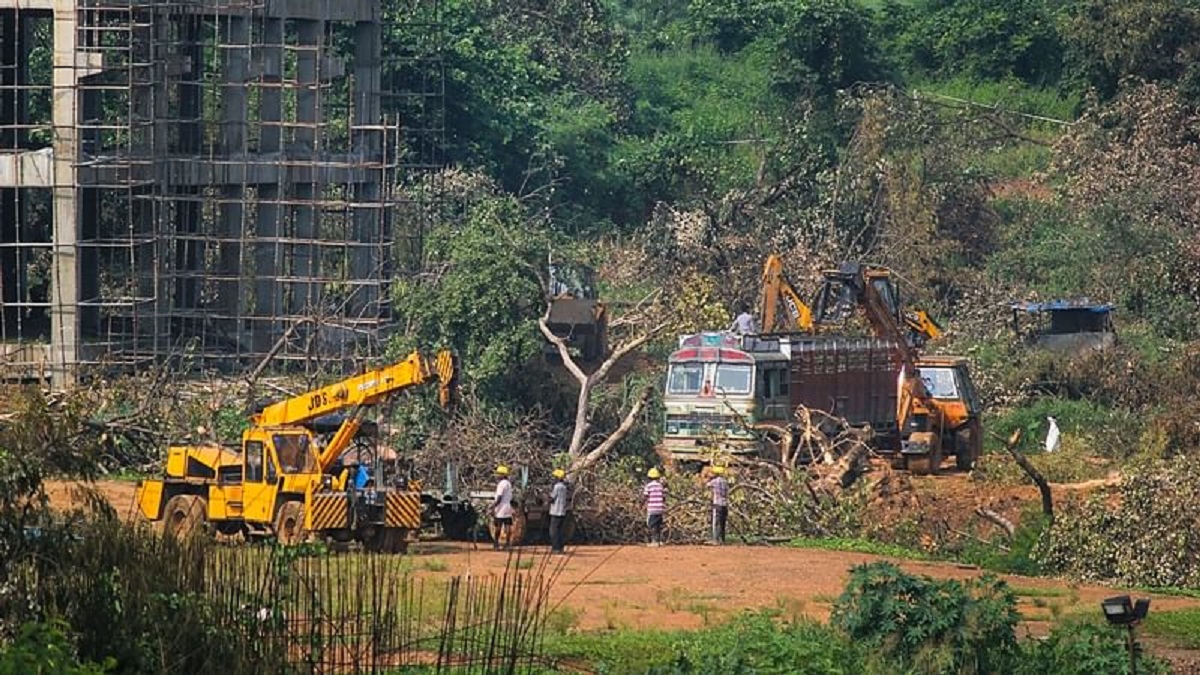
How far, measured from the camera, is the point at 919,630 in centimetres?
2261

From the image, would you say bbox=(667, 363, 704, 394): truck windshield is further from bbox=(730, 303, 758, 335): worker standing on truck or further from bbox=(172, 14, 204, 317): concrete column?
bbox=(172, 14, 204, 317): concrete column

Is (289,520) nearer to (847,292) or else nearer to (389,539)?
(389,539)

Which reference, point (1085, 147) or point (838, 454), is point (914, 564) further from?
point (1085, 147)

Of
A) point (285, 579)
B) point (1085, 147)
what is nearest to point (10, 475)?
point (285, 579)

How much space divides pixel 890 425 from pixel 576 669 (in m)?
18.6

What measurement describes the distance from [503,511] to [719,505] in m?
3.12

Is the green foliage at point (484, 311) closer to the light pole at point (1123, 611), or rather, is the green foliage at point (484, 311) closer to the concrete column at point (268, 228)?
the concrete column at point (268, 228)

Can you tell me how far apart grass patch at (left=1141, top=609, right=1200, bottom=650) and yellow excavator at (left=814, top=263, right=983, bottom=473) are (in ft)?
39.2

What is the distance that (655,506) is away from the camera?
107ft

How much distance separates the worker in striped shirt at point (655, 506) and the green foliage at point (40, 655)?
17.2 m

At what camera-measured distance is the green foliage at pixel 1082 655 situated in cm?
2202

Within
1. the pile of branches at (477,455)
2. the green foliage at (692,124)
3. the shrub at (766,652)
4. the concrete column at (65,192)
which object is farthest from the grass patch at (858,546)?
the green foliage at (692,124)

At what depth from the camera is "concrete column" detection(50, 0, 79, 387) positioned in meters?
40.0

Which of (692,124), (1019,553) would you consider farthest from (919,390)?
(692,124)
